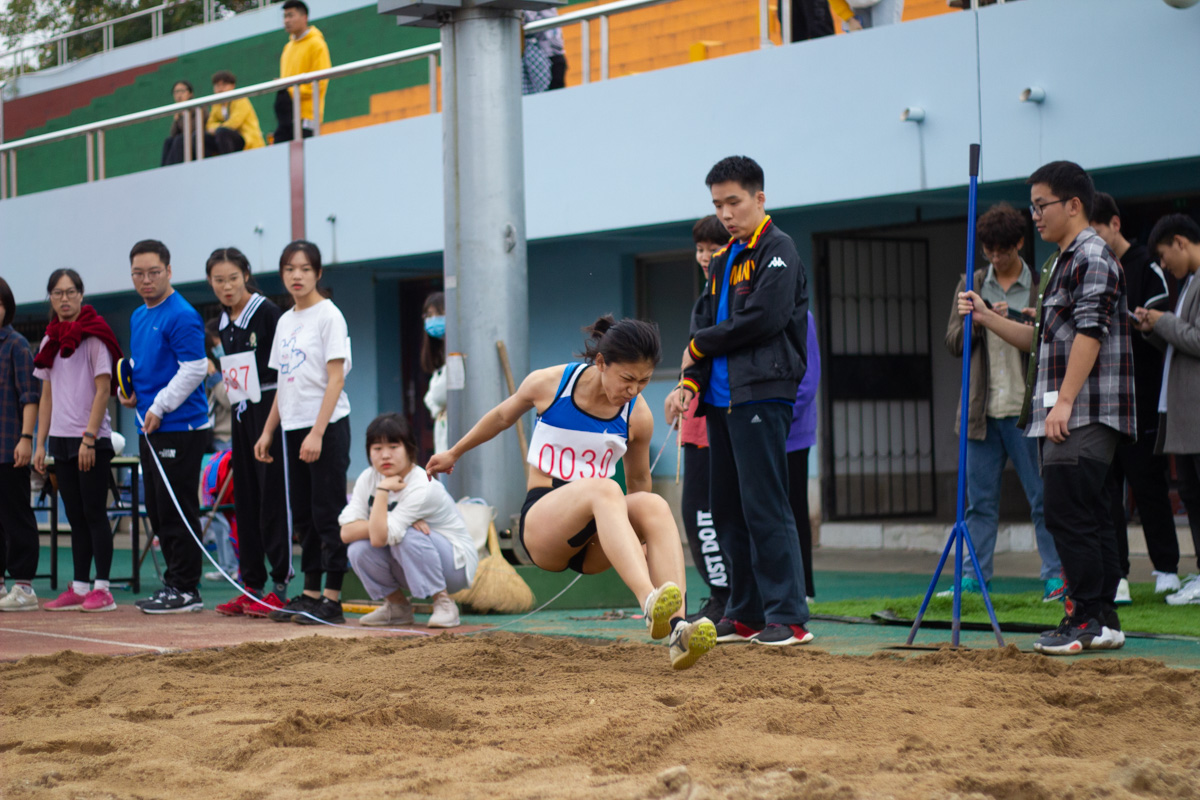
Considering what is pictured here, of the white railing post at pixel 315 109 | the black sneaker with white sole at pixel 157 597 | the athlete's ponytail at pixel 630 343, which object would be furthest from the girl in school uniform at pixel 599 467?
the white railing post at pixel 315 109

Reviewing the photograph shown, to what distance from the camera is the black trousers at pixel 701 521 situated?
5.88 m

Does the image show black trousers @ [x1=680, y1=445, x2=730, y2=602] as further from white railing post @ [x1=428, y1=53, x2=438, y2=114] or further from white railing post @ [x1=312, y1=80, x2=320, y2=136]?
white railing post @ [x1=312, y1=80, x2=320, y2=136]

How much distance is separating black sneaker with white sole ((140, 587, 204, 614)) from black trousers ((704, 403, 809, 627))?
3.33 meters

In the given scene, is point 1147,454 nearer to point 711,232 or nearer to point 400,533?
point 711,232

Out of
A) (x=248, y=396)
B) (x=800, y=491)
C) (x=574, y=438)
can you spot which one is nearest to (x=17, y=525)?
(x=248, y=396)

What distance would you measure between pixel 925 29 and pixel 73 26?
27.2m

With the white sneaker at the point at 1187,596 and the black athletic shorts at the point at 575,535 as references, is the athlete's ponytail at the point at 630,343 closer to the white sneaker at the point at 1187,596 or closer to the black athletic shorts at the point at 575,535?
the black athletic shorts at the point at 575,535

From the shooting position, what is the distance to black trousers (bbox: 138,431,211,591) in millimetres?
7027

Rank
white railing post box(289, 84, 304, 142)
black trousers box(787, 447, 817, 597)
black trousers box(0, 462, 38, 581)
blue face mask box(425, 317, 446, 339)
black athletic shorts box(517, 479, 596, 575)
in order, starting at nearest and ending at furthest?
1. black athletic shorts box(517, 479, 596, 575)
2. black trousers box(787, 447, 817, 597)
3. black trousers box(0, 462, 38, 581)
4. blue face mask box(425, 317, 446, 339)
5. white railing post box(289, 84, 304, 142)

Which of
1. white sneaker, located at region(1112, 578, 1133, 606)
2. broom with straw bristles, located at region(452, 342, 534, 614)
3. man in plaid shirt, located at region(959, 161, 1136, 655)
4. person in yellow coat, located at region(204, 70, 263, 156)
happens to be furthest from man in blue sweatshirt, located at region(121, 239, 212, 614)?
person in yellow coat, located at region(204, 70, 263, 156)

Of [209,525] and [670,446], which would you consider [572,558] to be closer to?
[209,525]

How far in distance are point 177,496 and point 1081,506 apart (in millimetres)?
4609

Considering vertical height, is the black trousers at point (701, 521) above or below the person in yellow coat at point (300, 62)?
below

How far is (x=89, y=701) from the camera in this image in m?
4.22
